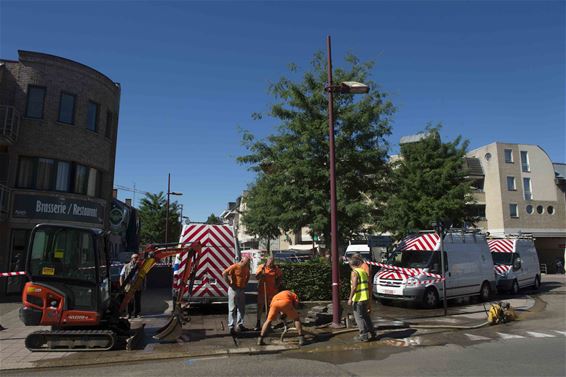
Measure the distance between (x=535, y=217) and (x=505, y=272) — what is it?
93.0 ft

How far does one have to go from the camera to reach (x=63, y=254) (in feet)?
27.1

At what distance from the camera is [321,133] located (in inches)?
604

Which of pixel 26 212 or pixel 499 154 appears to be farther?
pixel 499 154

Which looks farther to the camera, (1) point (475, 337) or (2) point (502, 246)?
(2) point (502, 246)

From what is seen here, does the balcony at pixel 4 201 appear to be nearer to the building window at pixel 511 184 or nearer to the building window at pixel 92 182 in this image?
the building window at pixel 92 182

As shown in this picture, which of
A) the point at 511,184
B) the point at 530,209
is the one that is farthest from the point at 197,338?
the point at 530,209

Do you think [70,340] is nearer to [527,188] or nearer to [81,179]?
[81,179]

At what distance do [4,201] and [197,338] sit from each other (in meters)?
11.5

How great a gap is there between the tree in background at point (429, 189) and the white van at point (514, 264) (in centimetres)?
239

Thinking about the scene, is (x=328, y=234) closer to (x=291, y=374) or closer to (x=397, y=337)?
(x=397, y=337)

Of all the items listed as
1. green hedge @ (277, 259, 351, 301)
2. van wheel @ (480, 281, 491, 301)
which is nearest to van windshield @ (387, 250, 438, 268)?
green hedge @ (277, 259, 351, 301)

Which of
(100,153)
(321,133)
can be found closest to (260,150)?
(321,133)

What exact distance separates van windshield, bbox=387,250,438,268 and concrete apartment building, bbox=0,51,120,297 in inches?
508

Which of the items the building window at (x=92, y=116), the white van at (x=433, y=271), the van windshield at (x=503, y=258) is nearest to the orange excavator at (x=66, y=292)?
the white van at (x=433, y=271)
